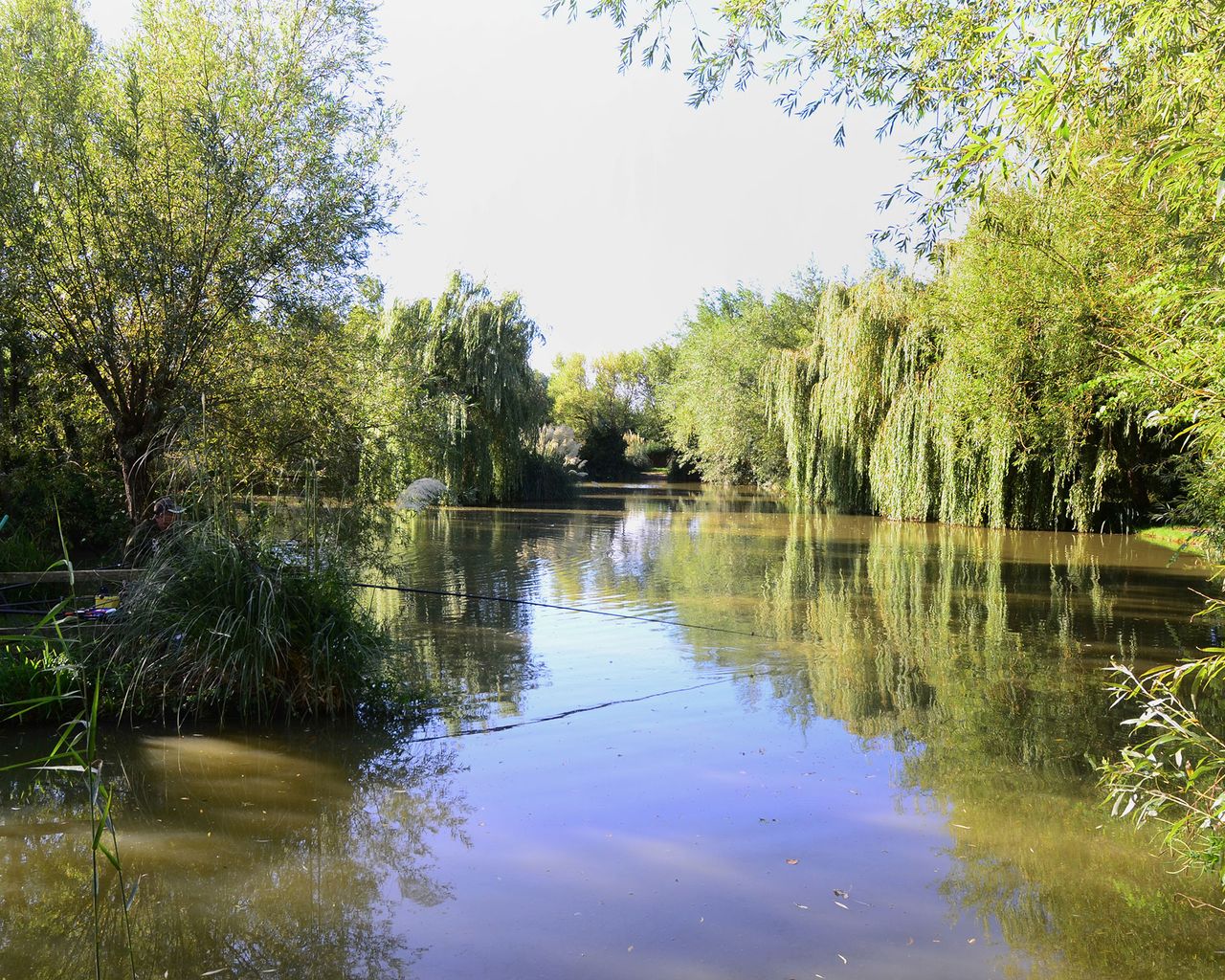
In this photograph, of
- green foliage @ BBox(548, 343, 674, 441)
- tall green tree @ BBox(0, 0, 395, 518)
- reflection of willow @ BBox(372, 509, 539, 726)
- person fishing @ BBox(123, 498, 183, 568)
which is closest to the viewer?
person fishing @ BBox(123, 498, 183, 568)

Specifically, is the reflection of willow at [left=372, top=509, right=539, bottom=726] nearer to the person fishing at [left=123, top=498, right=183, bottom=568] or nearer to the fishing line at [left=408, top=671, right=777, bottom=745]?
the fishing line at [left=408, top=671, right=777, bottom=745]

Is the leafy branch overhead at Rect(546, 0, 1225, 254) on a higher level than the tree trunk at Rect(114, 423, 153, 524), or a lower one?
higher

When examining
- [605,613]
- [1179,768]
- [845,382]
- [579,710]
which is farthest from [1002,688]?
[845,382]

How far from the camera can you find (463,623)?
9.76 metres

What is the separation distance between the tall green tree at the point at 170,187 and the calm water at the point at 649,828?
12.2 ft

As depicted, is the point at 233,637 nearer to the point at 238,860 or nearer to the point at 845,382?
the point at 238,860

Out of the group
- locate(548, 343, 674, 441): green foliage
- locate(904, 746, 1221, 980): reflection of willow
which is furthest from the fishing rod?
locate(548, 343, 674, 441): green foliage

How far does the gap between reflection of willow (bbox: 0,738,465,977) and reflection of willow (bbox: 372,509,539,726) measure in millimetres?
1384

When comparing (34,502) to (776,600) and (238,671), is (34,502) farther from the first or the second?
(776,600)

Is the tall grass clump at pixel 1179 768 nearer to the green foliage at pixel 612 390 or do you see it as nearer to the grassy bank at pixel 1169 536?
the grassy bank at pixel 1169 536

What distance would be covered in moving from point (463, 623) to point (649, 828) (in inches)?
218

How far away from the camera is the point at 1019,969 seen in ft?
10.9

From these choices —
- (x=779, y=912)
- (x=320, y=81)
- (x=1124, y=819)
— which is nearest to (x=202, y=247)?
(x=320, y=81)

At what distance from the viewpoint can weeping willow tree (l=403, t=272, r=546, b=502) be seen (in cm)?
2680
